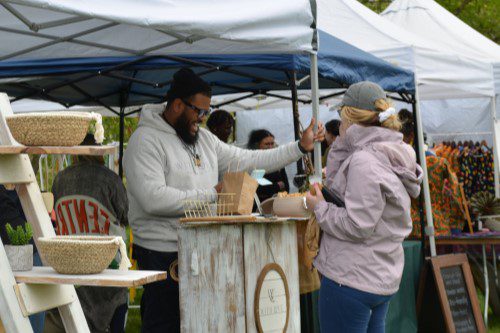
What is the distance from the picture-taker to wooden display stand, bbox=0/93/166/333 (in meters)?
3.41

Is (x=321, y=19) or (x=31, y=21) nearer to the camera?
(x=31, y=21)

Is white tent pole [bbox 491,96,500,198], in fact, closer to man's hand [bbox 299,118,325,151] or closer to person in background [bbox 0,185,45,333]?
man's hand [bbox 299,118,325,151]

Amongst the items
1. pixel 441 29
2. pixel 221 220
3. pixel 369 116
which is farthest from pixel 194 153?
pixel 441 29

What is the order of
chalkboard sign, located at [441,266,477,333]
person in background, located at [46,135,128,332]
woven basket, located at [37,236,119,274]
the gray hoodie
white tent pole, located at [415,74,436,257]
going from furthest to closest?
white tent pole, located at [415,74,436,257] < chalkboard sign, located at [441,266,477,333] < person in background, located at [46,135,128,332] < the gray hoodie < woven basket, located at [37,236,119,274]

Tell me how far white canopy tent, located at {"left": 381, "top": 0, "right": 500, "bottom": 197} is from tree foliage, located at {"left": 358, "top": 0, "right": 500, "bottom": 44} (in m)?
8.06

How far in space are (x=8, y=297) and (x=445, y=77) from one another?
5822mm

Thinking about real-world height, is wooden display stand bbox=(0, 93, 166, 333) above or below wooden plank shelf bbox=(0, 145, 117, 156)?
below

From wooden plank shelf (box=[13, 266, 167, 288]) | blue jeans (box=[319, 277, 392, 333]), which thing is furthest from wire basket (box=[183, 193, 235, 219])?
wooden plank shelf (box=[13, 266, 167, 288])

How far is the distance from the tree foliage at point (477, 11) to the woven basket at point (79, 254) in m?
17.0

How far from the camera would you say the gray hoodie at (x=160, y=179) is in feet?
16.6

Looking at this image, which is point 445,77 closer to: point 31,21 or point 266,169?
point 266,169

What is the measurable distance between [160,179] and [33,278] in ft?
5.69

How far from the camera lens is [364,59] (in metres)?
6.57

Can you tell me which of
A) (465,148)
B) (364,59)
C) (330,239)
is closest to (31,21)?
(330,239)
